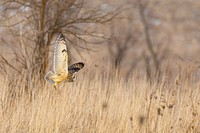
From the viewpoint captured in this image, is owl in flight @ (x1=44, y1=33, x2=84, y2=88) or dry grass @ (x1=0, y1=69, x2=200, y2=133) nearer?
owl in flight @ (x1=44, y1=33, x2=84, y2=88)

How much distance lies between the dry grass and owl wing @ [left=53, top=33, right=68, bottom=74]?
21.5 inches

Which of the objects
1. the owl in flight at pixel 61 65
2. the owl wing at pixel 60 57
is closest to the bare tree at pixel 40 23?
the owl in flight at pixel 61 65

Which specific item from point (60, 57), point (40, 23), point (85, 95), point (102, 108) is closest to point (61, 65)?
point (60, 57)

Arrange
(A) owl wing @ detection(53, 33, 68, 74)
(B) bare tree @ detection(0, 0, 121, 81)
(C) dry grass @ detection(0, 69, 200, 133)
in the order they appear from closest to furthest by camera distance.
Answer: (A) owl wing @ detection(53, 33, 68, 74)
(C) dry grass @ detection(0, 69, 200, 133)
(B) bare tree @ detection(0, 0, 121, 81)

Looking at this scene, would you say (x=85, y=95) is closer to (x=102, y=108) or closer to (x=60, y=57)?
(x=102, y=108)

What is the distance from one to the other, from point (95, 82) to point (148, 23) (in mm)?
17692

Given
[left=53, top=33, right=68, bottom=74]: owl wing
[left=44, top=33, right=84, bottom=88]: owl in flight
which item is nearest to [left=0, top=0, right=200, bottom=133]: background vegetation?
[left=44, top=33, right=84, bottom=88]: owl in flight

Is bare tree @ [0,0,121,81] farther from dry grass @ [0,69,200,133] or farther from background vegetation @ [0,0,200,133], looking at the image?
dry grass @ [0,69,200,133]

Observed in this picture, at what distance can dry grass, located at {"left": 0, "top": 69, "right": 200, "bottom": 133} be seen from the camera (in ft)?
16.5

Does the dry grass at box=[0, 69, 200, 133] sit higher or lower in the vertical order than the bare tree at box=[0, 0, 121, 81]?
lower

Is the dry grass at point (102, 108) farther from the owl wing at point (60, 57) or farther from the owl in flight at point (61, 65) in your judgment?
the owl wing at point (60, 57)

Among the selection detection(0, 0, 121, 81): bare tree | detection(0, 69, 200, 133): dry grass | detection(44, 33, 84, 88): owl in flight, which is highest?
detection(0, 0, 121, 81): bare tree

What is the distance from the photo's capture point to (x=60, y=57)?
4.73 meters

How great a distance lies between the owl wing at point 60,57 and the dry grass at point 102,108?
55 centimetres
